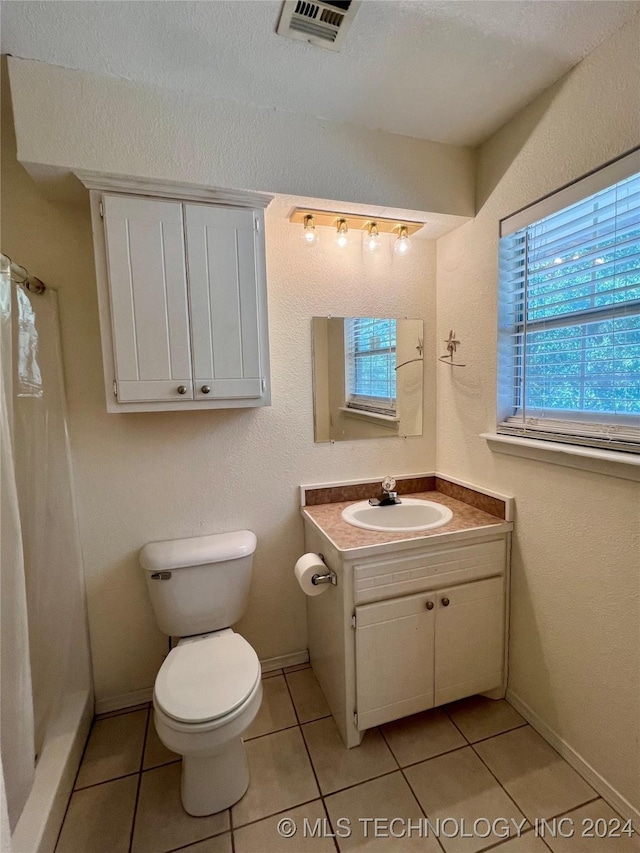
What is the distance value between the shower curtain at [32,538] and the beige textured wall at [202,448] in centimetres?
9

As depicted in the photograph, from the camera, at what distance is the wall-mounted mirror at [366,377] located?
191cm

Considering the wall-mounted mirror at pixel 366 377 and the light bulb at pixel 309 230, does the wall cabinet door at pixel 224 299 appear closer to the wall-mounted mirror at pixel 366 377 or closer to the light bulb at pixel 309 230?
the light bulb at pixel 309 230

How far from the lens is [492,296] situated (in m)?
1.69

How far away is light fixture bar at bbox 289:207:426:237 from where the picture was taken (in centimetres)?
166

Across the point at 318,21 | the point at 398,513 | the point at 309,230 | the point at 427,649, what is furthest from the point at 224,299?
the point at 427,649

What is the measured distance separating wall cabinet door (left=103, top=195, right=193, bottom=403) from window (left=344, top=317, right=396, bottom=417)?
2.63 feet

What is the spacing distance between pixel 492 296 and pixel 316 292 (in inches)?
30.9

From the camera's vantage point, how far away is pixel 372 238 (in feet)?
5.88

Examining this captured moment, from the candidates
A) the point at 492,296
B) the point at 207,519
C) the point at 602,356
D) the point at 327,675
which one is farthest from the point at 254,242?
the point at 327,675

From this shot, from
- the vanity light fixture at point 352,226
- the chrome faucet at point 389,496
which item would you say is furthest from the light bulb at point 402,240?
the chrome faucet at point 389,496

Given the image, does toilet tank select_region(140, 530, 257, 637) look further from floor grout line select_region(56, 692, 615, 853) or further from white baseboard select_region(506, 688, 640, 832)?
white baseboard select_region(506, 688, 640, 832)

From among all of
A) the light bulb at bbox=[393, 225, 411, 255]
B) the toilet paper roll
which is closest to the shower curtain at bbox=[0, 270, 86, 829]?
the toilet paper roll

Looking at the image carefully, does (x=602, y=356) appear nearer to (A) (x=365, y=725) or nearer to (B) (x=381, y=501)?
(B) (x=381, y=501)

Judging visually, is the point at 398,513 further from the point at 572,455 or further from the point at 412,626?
the point at 572,455
